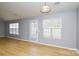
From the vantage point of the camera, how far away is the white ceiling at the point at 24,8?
9.25 feet

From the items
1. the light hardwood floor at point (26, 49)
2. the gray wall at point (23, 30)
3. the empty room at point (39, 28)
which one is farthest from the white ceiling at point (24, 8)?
the light hardwood floor at point (26, 49)

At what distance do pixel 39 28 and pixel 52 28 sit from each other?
0.31m

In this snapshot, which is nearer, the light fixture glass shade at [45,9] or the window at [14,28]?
the light fixture glass shade at [45,9]

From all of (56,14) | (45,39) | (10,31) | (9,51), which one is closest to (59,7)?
(56,14)

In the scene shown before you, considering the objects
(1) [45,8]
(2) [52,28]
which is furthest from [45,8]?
(2) [52,28]

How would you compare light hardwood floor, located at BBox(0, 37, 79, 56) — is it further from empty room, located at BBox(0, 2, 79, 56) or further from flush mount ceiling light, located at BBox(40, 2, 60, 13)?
flush mount ceiling light, located at BBox(40, 2, 60, 13)

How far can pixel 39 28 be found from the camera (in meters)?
2.97

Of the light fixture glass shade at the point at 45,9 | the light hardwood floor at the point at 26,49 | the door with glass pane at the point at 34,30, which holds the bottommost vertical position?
the light hardwood floor at the point at 26,49

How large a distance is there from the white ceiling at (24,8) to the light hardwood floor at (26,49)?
591mm

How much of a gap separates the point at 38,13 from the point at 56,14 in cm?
42

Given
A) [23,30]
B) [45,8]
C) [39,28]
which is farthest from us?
[23,30]

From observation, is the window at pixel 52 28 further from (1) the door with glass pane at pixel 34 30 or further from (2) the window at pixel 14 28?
(2) the window at pixel 14 28

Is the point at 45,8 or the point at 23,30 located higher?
the point at 45,8

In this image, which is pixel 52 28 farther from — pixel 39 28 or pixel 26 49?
pixel 26 49
